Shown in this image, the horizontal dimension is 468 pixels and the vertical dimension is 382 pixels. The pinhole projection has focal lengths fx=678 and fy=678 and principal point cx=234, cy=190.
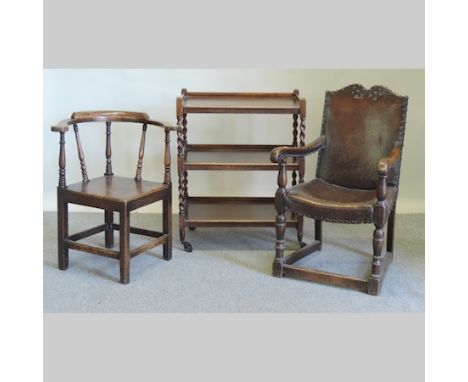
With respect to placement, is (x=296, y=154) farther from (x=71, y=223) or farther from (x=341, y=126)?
(x=71, y=223)

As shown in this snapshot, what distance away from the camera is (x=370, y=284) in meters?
3.94

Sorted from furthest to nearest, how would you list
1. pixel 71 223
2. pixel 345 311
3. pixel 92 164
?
pixel 92 164, pixel 71 223, pixel 345 311

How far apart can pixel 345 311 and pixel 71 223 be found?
2.54 metres

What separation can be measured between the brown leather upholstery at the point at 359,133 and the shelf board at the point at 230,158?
11.1 inches

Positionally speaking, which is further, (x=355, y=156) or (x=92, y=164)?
(x=92, y=164)

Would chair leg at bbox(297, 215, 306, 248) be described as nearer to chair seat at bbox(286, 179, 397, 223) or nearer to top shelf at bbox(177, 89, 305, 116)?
chair seat at bbox(286, 179, 397, 223)

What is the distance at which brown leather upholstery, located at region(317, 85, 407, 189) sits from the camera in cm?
438

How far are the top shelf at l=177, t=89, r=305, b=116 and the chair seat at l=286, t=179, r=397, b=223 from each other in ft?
1.81

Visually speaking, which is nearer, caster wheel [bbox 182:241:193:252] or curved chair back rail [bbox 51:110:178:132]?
curved chair back rail [bbox 51:110:178:132]

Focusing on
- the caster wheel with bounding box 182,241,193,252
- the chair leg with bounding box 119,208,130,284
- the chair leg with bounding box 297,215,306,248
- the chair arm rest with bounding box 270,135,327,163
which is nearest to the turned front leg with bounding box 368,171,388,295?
the chair arm rest with bounding box 270,135,327,163

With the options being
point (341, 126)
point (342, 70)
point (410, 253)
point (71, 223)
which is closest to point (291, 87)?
point (342, 70)

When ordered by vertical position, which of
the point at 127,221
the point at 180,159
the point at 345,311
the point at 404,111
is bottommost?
the point at 345,311

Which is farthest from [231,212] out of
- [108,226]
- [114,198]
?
[114,198]

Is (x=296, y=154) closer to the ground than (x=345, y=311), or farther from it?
farther from it
